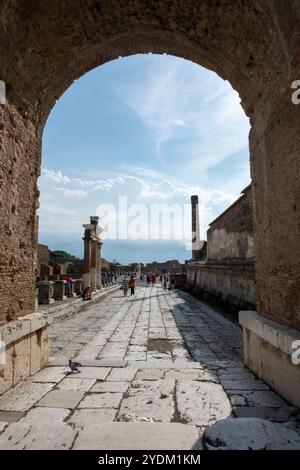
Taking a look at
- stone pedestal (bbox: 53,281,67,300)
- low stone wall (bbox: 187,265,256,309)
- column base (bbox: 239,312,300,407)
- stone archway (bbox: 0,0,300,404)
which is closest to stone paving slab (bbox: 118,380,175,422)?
column base (bbox: 239,312,300,407)

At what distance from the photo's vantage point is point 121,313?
486 inches

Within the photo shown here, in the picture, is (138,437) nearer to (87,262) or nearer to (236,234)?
(236,234)

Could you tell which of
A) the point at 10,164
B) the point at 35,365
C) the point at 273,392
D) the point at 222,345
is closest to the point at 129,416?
the point at 273,392

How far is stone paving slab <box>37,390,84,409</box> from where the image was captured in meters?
3.56

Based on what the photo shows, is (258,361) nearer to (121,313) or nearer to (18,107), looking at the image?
(18,107)

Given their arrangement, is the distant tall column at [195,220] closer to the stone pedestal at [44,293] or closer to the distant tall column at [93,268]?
the distant tall column at [93,268]

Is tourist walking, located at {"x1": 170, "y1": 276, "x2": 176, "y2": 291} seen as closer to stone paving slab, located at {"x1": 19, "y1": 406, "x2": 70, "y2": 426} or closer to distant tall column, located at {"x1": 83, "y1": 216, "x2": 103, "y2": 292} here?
distant tall column, located at {"x1": 83, "y1": 216, "x2": 103, "y2": 292}

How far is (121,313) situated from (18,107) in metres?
9.09

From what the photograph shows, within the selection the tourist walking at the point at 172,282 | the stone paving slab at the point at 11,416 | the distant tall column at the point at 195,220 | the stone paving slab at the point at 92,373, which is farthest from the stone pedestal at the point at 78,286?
the distant tall column at the point at 195,220

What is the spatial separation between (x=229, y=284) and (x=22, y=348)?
9.82 metres

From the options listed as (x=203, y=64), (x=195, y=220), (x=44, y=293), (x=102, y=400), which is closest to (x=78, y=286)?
(x=44, y=293)

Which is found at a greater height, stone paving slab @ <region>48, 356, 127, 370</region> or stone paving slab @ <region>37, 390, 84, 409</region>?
stone paving slab @ <region>37, 390, 84, 409</region>

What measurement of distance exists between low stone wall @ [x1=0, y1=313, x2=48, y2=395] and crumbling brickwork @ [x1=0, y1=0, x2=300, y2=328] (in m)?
0.22

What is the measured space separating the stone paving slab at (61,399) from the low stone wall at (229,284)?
278 inches
